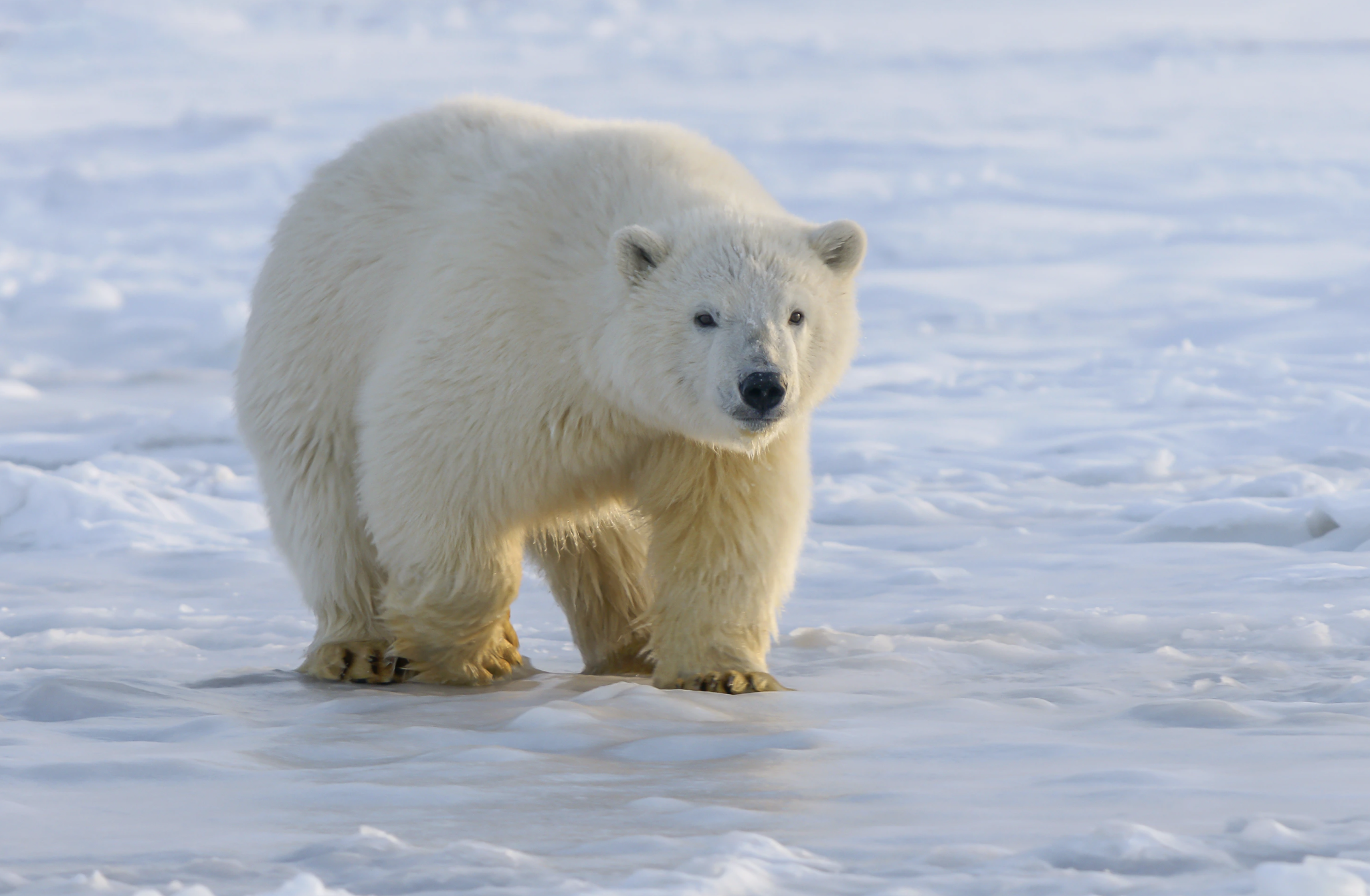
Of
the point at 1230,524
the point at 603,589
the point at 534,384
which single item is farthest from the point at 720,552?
the point at 1230,524

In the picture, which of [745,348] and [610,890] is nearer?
[610,890]

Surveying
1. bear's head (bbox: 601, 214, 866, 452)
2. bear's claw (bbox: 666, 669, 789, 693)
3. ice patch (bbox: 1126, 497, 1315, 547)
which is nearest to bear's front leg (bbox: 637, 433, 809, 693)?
bear's claw (bbox: 666, 669, 789, 693)

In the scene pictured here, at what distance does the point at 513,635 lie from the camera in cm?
559

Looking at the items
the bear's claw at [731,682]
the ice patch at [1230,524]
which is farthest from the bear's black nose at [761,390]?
the ice patch at [1230,524]

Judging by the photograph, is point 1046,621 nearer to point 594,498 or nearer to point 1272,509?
point 594,498

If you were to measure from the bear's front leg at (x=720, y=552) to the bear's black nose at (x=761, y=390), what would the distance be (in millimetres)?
530

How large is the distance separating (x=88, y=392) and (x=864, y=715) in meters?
12.1

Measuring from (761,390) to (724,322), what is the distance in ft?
0.92

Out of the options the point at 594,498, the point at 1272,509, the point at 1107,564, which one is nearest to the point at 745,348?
the point at 594,498

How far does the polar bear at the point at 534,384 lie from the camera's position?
476 cm

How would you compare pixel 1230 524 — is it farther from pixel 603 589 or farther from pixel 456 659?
pixel 456 659

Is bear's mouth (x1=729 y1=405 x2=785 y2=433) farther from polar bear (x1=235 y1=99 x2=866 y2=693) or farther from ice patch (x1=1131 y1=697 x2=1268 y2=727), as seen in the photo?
ice patch (x1=1131 y1=697 x2=1268 y2=727)

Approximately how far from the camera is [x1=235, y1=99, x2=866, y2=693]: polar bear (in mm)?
4762

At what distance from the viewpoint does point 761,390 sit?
14.7 ft
